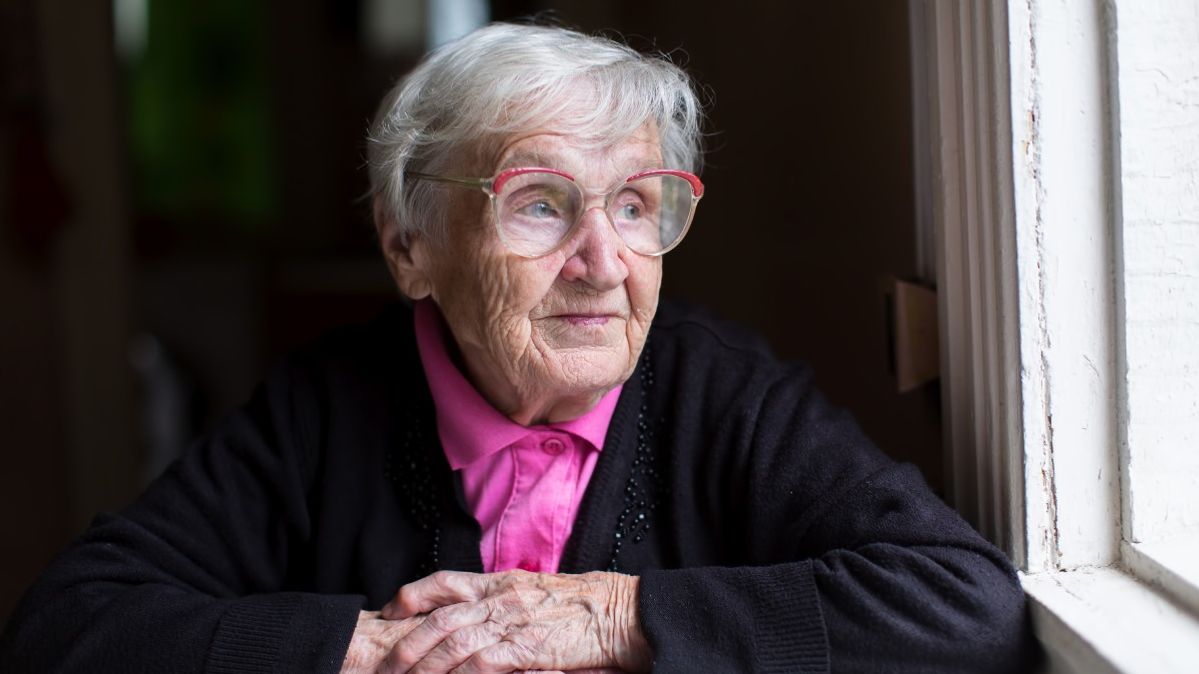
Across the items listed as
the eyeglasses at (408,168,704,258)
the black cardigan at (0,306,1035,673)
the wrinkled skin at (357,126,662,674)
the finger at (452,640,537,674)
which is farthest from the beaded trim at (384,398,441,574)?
the eyeglasses at (408,168,704,258)

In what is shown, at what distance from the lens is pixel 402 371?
5.53 ft

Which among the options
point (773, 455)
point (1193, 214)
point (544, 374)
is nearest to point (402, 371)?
point (544, 374)

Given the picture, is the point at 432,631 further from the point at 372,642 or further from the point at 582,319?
the point at 582,319

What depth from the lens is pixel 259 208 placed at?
696 centimetres

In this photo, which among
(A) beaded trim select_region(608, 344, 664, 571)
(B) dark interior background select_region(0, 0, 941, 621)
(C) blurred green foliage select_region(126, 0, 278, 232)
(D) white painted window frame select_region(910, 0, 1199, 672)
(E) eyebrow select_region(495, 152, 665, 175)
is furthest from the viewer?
(C) blurred green foliage select_region(126, 0, 278, 232)

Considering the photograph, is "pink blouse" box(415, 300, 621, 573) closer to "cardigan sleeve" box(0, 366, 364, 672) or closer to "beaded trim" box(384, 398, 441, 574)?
"beaded trim" box(384, 398, 441, 574)

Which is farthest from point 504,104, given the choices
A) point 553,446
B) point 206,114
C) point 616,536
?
point 206,114

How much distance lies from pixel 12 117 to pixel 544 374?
114 inches

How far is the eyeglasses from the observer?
4.65 ft

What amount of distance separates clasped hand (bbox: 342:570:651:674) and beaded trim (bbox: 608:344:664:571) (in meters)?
0.16

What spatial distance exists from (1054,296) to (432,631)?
0.79m

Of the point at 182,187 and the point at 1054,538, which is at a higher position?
the point at 182,187

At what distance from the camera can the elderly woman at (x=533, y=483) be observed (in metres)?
1.26

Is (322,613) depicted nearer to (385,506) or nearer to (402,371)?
(385,506)
